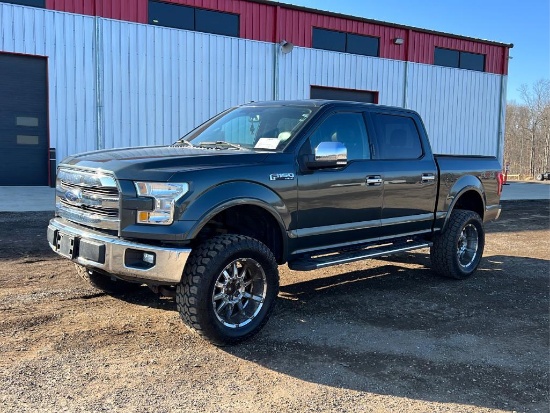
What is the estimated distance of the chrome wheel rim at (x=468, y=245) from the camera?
21.8 ft

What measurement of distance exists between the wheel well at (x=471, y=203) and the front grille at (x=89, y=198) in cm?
473

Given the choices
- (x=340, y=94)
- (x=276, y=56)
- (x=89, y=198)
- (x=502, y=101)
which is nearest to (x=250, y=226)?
(x=89, y=198)

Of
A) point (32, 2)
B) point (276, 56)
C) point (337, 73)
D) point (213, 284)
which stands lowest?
point (213, 284)

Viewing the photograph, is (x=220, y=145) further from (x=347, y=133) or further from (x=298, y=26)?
(x=298, y=26)

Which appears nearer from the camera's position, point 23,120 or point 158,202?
point 158,202

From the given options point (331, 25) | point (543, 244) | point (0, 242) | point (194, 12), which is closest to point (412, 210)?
point (543, 244)

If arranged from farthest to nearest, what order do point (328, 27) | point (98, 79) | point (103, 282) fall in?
1. point (328, 27)
2. point (98, 79)
3. point (103, 282)

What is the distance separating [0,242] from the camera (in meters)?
7.55

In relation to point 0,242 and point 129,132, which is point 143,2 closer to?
point 129,132

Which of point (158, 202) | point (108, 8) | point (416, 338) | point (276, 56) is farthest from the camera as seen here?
point (276, 56)

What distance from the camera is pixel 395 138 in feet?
18.9

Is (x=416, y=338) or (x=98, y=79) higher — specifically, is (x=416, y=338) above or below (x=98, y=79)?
below

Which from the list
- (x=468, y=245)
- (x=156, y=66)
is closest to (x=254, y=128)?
(x=468, y=245)

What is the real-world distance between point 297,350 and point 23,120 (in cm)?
1467
